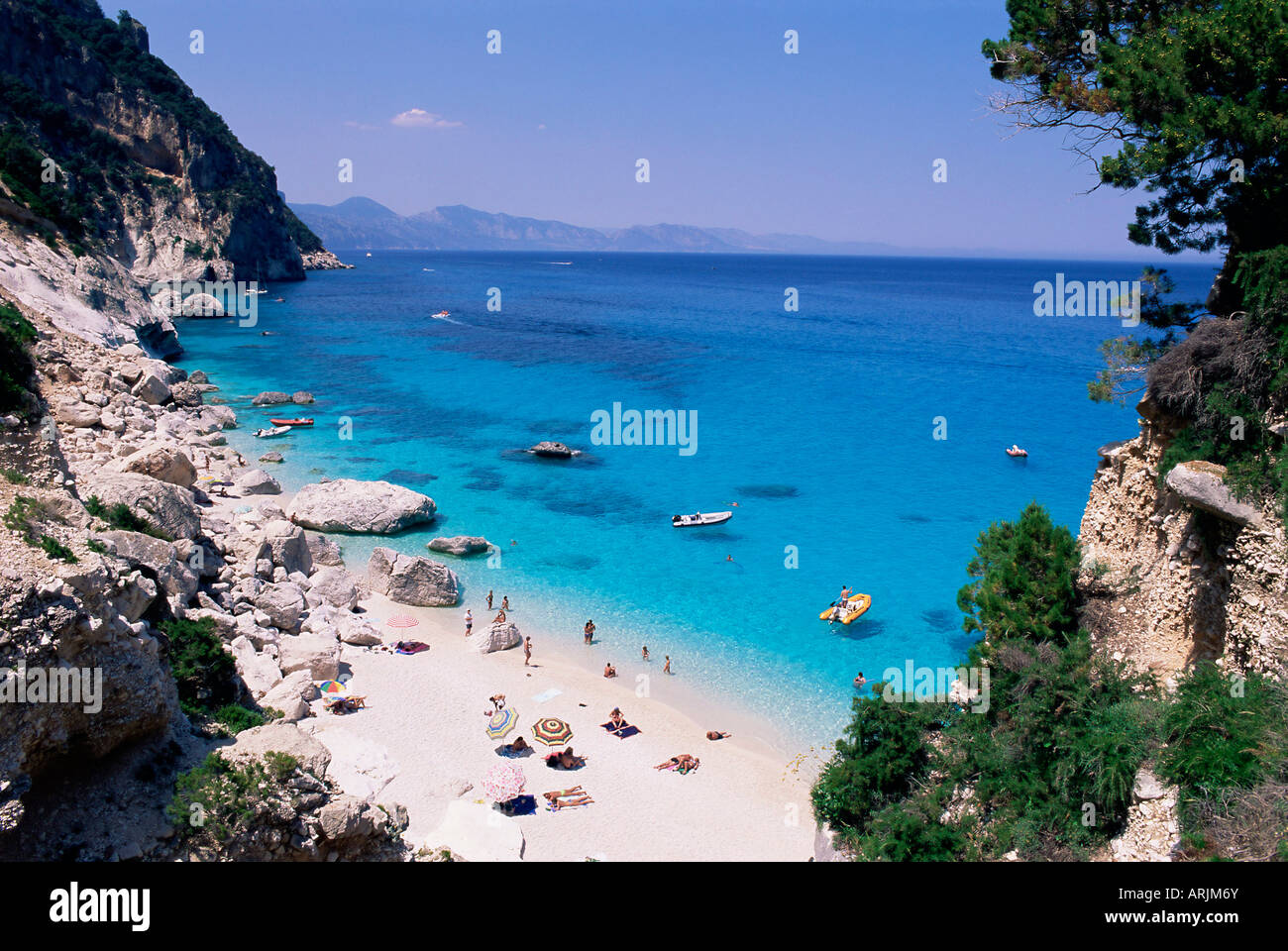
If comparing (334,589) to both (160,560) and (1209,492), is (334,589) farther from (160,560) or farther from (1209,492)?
(1209,492)

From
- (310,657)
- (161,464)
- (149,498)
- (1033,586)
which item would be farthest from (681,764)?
(161,464)

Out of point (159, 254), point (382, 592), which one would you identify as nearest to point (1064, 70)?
point (382, 592)

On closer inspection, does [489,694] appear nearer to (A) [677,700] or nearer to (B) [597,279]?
(A) [677,700]

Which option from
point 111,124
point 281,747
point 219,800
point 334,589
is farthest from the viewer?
point 111,124

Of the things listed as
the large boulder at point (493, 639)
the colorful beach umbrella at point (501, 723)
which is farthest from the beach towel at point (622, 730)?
the large boulder at point (493, 639)

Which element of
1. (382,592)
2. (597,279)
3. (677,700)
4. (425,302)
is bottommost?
(677,700)

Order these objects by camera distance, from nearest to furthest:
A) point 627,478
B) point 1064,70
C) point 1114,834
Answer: point 1114,834
point 1064,70
point 627,478
